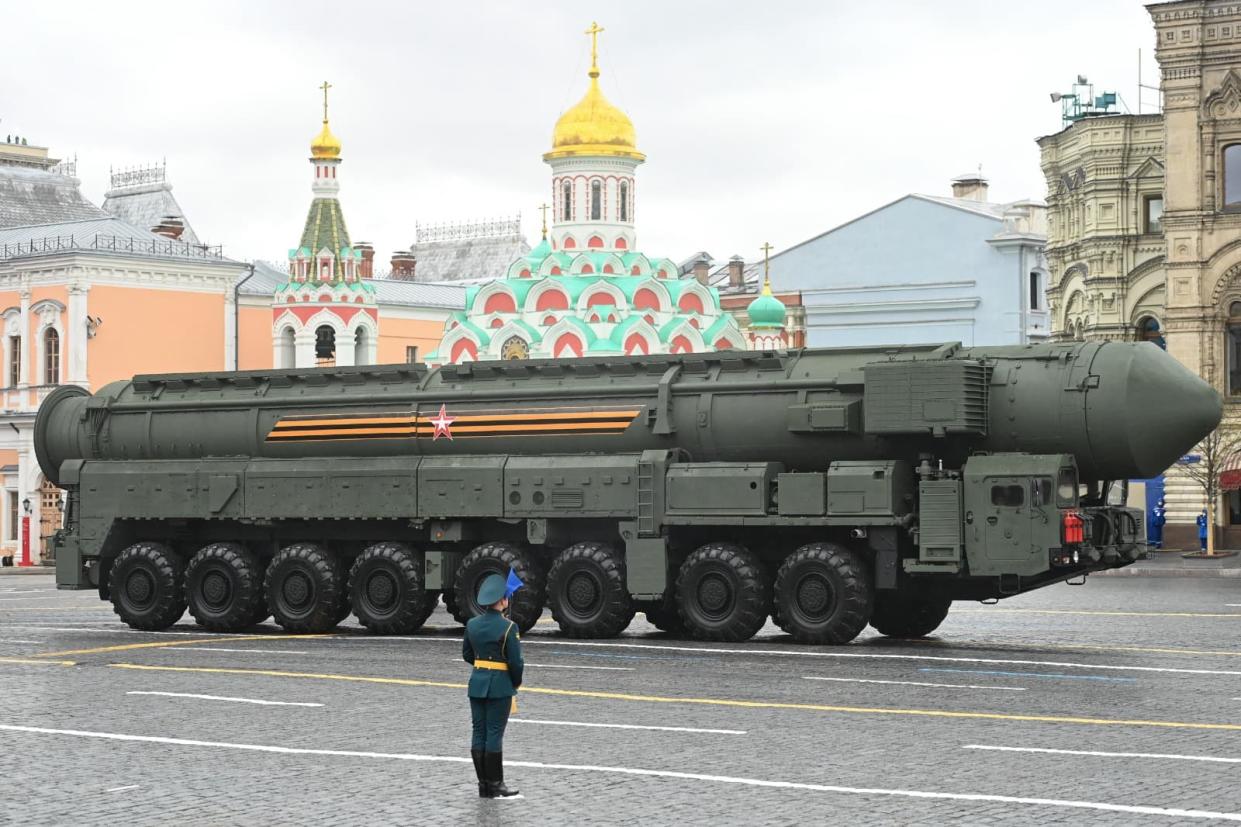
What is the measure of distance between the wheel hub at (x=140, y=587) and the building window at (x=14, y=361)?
150ft

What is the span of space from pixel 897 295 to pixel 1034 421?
65369 mm

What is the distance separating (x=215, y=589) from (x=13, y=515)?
147ft

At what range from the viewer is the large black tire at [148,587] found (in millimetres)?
27688

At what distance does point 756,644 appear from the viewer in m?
23.8

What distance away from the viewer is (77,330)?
70.1 metres

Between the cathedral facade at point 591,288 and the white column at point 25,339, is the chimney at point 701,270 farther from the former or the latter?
the white column at point 25,339

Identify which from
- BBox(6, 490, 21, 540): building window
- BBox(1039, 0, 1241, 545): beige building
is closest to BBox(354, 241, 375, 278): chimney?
BBox(6, 490, 21, 540): building window

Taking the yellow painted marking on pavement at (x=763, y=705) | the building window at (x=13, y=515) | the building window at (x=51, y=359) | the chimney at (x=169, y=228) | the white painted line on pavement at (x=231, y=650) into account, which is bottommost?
the yellow painted marking on pavement at (x=763, y=705)

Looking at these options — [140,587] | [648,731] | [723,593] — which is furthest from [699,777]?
[140,587]

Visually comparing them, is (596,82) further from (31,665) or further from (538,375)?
(31,665)

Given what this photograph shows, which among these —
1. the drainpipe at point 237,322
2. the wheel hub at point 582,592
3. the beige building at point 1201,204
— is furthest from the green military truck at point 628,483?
the drainpipe at point 237,322

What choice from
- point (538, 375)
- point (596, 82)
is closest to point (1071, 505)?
point (538, 375)

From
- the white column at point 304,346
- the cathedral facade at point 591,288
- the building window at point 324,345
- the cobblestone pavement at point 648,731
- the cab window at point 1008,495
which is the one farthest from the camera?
the building window at point 324,345

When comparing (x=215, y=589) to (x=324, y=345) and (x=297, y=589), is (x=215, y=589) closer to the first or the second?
(x=297, y=589)
